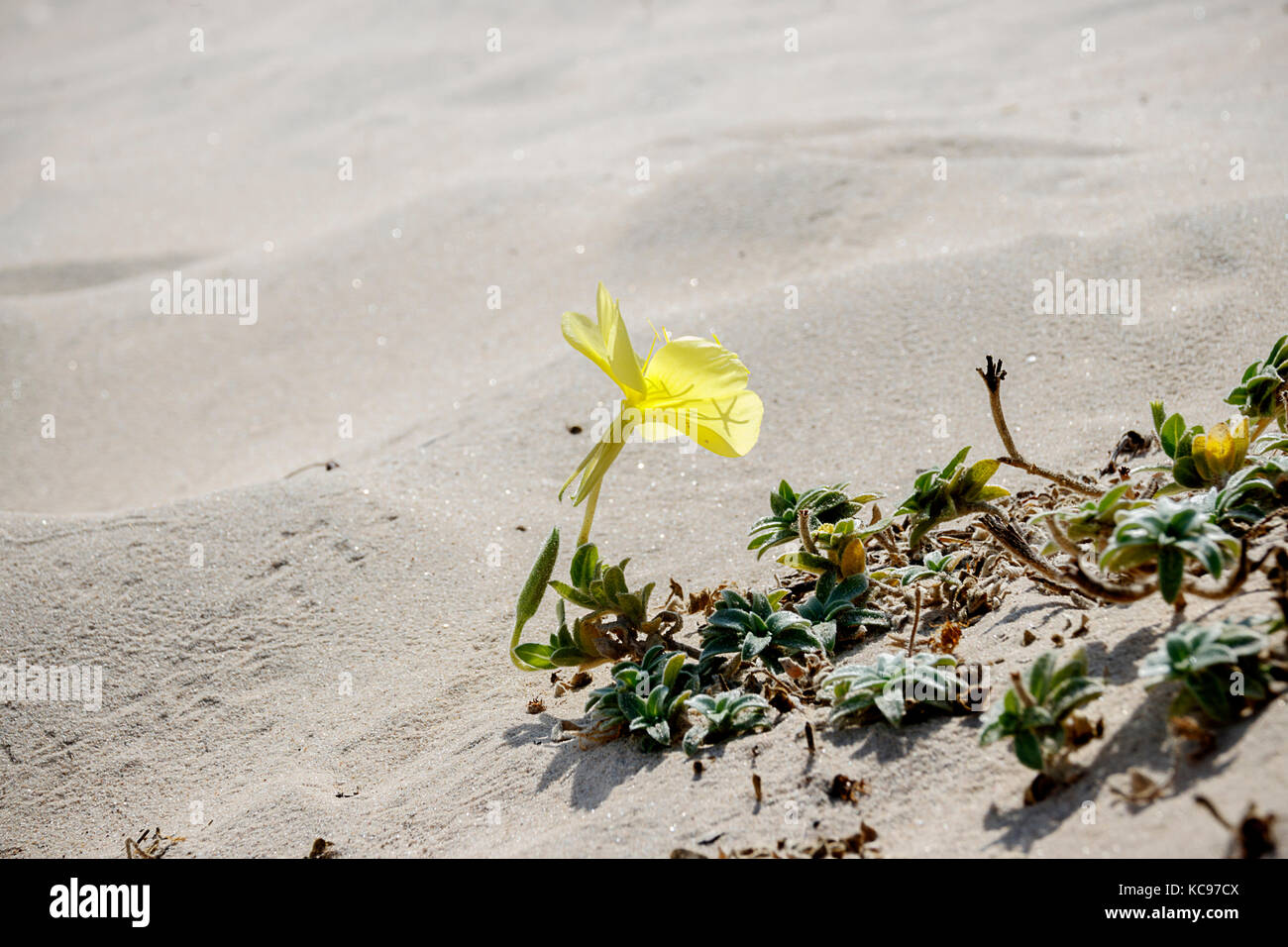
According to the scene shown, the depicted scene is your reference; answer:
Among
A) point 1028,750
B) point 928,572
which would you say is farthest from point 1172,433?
point 1028,750

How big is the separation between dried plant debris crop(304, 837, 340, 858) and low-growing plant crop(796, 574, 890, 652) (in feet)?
2.83

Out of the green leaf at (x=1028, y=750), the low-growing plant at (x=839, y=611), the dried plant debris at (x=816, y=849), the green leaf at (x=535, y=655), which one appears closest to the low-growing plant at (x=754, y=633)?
the low-growing plant at (x=839, y=611)

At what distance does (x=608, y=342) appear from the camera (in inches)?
60.9

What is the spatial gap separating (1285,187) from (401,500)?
110 inches

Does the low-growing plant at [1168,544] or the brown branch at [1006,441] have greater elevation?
the brown branch at [1006,441]

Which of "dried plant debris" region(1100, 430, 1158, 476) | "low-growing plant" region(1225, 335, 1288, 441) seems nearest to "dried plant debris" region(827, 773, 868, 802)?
"low-growing plant" region(1225, 335, 1288, 441)

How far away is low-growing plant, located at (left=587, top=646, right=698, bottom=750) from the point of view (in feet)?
5.26

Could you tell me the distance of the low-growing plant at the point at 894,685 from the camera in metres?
1.44

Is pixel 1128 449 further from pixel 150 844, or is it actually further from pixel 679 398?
pixel 150 844

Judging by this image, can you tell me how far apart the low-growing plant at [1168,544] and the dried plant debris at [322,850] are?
1.23 m

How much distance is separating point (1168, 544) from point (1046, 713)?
26 centimetres

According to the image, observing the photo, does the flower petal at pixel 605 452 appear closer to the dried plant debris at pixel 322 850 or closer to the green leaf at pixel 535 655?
the green leaf at pixel 535 655
